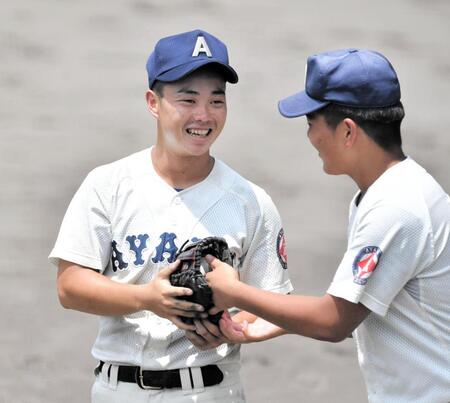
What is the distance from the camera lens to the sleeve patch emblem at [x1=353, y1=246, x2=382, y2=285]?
9.21ft

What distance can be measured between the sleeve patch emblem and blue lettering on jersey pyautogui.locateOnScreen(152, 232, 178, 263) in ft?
1.99

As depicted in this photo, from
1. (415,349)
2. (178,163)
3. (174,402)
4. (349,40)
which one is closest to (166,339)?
(174,402)

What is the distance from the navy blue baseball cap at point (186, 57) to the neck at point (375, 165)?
54 centimetres

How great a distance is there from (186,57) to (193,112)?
151 mm

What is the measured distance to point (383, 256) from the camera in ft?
9.24

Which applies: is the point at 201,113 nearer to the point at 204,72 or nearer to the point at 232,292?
the point at 204,72

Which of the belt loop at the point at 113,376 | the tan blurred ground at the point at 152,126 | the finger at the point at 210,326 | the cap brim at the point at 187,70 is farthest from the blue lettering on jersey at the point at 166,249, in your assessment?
the tan blurred ground at the point at 152,126

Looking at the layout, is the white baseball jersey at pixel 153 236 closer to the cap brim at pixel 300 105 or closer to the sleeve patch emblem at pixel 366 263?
the cap brim at pixel 300 105

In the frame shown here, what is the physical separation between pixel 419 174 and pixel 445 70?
1.85 meters

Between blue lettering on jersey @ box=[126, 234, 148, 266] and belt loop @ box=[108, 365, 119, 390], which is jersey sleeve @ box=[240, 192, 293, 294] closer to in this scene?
blue lettering on jersey @ box=[126, 234, 148, 266]

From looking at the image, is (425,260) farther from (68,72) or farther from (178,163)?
(68,72)

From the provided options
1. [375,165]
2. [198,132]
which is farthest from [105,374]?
[375,165]

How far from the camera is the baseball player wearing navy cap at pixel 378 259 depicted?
9.25 feet

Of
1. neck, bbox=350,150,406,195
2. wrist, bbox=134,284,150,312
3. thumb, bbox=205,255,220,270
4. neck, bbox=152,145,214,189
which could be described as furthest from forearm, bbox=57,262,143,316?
neck, bbox=350,150,406,195
